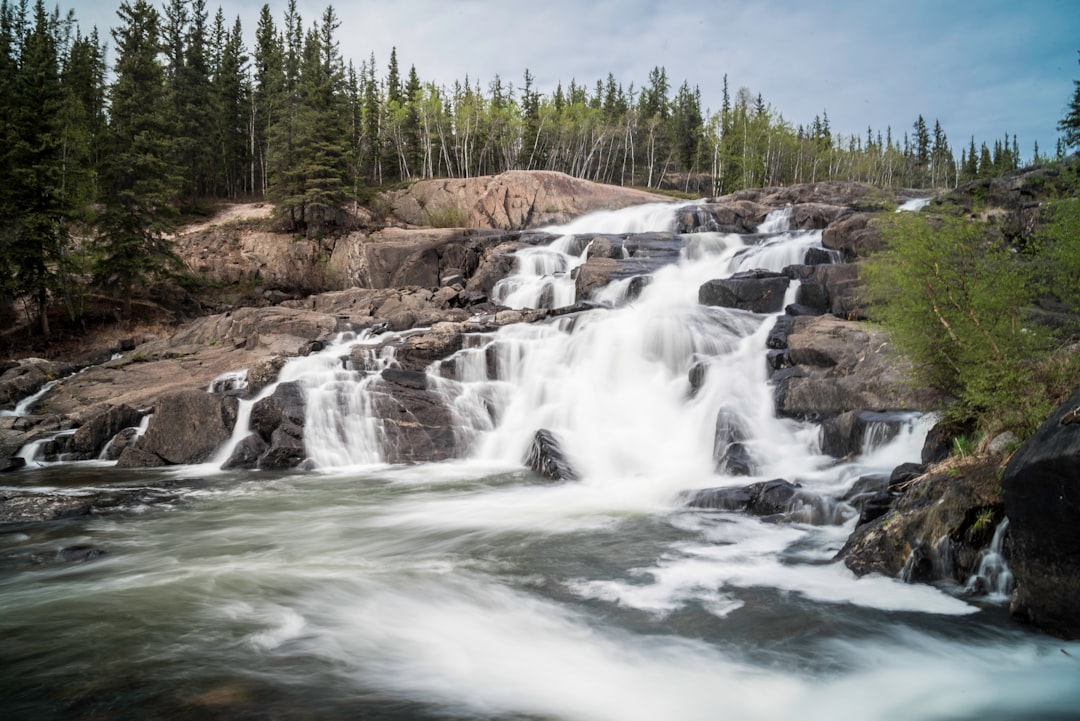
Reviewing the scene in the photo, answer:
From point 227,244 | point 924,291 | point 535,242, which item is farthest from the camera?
point 227,244

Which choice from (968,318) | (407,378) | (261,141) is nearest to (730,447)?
(968,318)

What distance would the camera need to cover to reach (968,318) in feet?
26.0

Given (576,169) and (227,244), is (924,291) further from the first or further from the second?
(576,169)

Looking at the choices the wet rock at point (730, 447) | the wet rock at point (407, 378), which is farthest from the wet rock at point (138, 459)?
the wet rock at point (730, 447)

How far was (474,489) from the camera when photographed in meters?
12.9

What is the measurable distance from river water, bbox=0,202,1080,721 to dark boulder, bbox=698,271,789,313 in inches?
198

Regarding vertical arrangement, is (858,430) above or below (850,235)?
below

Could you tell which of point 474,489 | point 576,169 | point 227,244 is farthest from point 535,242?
point 576,169

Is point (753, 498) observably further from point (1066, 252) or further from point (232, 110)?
point (232, 110)

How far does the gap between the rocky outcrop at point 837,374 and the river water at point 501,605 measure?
0.63m

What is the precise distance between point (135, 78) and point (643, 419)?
34.3 m

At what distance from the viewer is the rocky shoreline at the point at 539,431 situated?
21.6ft

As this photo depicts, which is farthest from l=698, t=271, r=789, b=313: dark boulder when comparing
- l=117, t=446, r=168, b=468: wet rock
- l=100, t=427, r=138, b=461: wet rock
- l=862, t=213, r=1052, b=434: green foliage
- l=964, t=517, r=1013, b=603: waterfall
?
l=100, t=427, r=138, b=461: wet rock

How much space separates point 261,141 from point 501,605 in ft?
188
